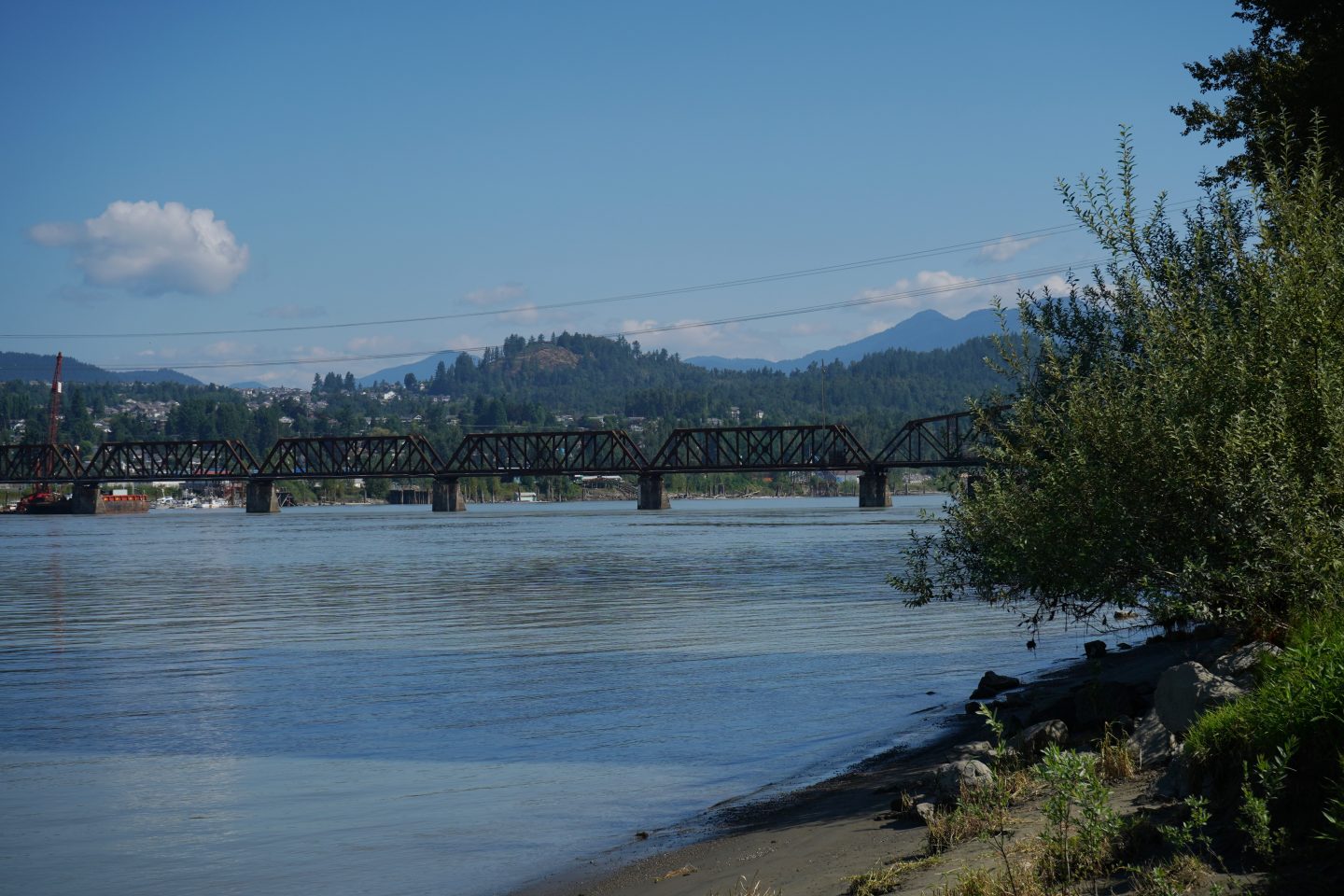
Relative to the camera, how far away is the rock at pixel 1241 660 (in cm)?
1288

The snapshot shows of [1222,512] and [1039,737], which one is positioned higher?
[1222,512]

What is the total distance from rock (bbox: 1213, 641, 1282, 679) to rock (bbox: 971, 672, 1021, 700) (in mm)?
10898

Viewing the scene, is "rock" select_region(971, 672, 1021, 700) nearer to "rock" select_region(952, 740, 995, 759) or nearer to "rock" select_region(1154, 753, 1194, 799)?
"rock" select_region(952, 740, 995, 759)

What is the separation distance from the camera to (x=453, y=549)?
101 m

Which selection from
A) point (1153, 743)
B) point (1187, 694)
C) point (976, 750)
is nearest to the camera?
point (1187, 694)

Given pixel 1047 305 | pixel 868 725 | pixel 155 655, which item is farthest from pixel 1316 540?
pixel 155 655

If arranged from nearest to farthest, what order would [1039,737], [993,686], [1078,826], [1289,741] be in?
[1289,741] → [1078,826] → [1039,737] → [993,686]

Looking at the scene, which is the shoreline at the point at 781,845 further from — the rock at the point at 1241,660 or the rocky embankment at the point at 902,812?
the rock at the point at 1241,660

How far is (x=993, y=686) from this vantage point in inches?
981

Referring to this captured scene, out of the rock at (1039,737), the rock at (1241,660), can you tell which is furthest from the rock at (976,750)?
the rock at (1241,660)

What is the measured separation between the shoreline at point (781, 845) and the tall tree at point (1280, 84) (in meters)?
11.0

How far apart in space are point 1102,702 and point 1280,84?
17.0 m

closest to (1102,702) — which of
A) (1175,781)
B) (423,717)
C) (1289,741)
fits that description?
(1175,781)

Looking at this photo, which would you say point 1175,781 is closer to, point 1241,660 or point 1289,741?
point 1289,741
